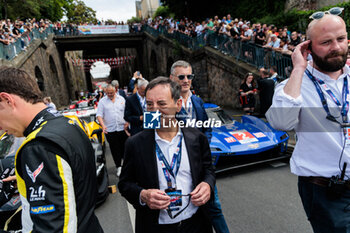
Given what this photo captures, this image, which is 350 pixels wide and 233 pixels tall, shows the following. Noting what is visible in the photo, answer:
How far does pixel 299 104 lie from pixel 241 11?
67.7 ft

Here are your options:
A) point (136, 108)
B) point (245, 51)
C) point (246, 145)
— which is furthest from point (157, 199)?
point (245, 51)

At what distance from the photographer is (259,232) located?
279cm

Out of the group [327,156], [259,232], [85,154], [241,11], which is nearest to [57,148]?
[85,154]

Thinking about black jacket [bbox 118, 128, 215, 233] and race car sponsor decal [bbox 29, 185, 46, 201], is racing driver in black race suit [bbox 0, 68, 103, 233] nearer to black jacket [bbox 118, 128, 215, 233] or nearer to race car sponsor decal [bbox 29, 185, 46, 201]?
race car sponsor decal [bbox 29, 185, 46, 201]

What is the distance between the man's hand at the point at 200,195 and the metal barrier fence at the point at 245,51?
8123 millimetres

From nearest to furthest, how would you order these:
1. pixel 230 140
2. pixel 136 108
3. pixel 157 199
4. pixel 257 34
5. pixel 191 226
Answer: pixel 157 199 → pixel 191 226 → pixel 136 108 → pixel 230 140 → pixel 257 34

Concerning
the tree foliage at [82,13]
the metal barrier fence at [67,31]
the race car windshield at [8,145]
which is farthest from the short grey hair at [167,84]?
the tree foliage at [82,13]

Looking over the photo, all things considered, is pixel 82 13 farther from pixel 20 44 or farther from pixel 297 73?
pixel 297 73

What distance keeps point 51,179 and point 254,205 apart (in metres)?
A: 3.12

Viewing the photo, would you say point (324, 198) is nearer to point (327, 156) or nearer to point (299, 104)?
point (327, 156)

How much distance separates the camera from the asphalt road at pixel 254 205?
293 centimetres

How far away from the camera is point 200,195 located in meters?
1.62

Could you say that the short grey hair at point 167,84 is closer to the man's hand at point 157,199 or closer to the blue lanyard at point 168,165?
the blue lanyard at point 168,165

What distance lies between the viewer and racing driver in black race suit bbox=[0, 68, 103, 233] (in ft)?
3.41
